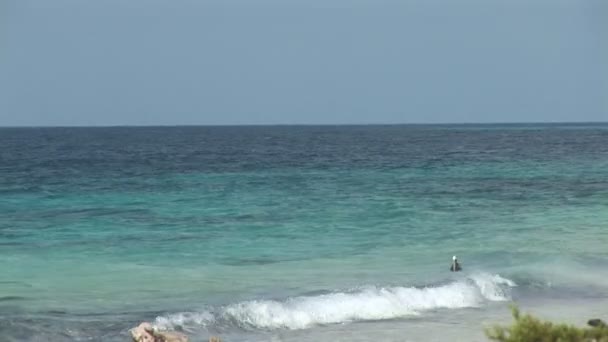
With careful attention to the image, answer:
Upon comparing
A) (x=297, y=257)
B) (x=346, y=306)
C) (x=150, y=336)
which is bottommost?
(x=346, y=306)

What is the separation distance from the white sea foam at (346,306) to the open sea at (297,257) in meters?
0.04

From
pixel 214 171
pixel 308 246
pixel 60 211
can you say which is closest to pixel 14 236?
pixel 60 211

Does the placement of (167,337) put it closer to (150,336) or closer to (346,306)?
(150,336)

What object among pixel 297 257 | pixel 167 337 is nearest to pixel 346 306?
pixel 297 257

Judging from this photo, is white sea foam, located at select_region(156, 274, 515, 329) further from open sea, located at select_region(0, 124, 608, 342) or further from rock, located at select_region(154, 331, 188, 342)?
rock, located at select_region(154, 331, 188, 342)

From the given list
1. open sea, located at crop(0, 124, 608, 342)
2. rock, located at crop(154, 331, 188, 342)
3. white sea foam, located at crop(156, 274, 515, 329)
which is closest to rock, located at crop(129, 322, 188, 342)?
rock, located at crop(154, 331, 188, 342)

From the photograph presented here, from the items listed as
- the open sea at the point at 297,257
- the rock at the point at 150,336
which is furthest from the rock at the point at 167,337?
the open sea at the point at 297,257

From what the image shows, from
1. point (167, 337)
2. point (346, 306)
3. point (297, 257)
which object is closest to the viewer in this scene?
point (167, 337)

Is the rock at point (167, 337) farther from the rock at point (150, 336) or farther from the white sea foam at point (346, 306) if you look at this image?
the white sea foam at point (346, 306)

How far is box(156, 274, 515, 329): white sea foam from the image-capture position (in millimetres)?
18656

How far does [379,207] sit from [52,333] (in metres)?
20.9

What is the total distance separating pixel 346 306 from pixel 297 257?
6.09 metres

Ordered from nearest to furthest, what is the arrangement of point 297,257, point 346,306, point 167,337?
point 167,337 → point 346,306 → point 297,257

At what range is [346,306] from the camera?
1972cm
